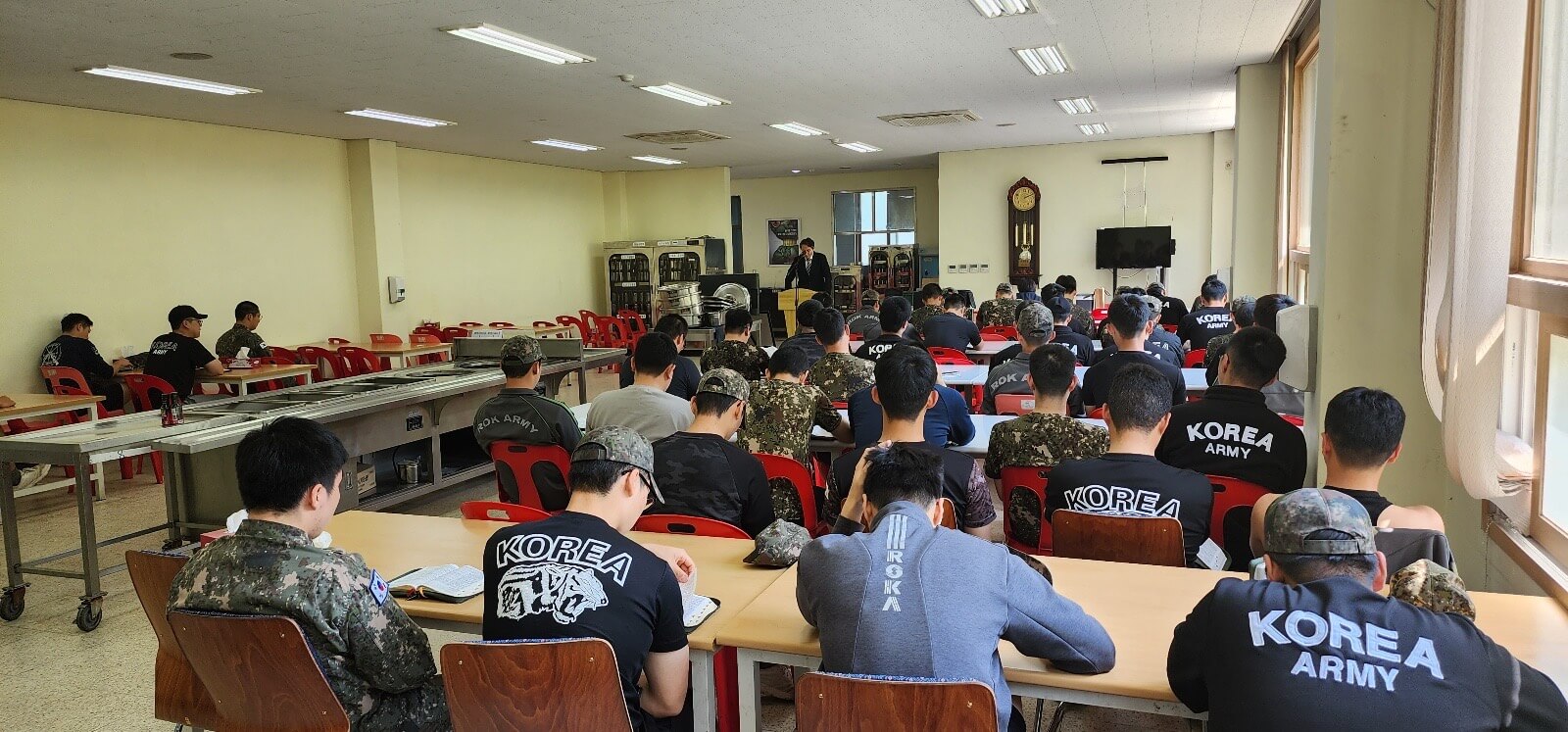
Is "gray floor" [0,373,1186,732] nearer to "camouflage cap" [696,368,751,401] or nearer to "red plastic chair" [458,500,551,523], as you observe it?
"red plastic chair" [458,500,551,523]

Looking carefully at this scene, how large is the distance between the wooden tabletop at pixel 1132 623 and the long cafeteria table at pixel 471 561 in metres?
0.07

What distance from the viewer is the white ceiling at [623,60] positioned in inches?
224

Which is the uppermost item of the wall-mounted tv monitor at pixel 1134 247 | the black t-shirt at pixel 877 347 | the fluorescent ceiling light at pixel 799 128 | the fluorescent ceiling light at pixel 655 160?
the fluorescent ceiling light at pixel 655 160

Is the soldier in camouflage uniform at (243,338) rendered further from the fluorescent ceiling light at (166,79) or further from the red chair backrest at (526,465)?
the red chair backrest at (526,465)

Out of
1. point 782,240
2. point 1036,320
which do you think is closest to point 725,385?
point 1036,320

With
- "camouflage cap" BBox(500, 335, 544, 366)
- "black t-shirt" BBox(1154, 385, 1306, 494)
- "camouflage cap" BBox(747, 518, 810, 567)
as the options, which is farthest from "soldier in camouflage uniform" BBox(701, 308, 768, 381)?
"camouflage cap" BBox(747, 518, 810, 567)

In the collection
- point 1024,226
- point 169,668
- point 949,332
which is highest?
point 1024,226

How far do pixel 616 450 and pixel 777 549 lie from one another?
2.25 ft

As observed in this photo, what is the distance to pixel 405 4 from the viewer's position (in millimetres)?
5410

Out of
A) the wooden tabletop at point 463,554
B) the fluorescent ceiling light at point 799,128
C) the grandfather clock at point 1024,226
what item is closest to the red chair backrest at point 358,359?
the fluorescent ceiling light at point 799,128

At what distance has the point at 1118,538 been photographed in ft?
8.78

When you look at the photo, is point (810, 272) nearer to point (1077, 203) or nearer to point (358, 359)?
point (1077, 203)

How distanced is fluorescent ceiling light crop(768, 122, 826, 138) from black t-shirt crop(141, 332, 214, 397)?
6.18m

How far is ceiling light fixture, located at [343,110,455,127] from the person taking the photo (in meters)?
9.12
